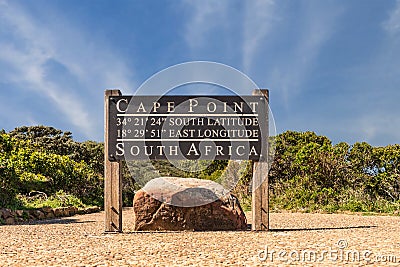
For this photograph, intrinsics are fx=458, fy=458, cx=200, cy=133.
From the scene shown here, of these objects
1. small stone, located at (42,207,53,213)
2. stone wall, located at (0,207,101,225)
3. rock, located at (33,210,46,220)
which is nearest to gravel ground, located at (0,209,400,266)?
stone wall, located at (0,207,101,225)

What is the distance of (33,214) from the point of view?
12.9 meters

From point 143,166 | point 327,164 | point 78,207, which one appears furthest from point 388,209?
point 143,166

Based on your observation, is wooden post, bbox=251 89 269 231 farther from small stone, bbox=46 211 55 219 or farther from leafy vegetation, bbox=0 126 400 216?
small stone, bbox=46 211 55 219

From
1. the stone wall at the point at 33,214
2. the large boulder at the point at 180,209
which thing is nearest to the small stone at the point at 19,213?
the stone wall at the point at 33,214

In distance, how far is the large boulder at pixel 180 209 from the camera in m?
8.27

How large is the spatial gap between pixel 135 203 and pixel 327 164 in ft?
30.1

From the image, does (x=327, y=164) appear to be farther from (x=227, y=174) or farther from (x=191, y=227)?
(x=191, y=227)

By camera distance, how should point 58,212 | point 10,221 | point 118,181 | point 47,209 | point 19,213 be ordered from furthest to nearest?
point 58,212
point 47,209
point 19,213
point 10,221
point 118,181

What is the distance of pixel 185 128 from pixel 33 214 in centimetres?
670

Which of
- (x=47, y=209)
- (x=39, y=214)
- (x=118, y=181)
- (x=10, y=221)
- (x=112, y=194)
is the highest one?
(x=118, y=181)

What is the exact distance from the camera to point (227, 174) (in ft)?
60.8

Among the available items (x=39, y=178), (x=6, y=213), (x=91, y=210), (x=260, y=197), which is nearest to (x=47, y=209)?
(x=6, y=213)

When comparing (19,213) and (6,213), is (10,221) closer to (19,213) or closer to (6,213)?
(6,213)

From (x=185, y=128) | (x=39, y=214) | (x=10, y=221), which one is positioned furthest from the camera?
(x=39, y=214)
